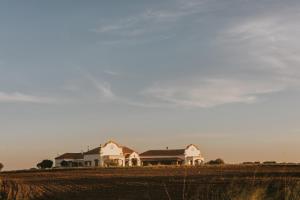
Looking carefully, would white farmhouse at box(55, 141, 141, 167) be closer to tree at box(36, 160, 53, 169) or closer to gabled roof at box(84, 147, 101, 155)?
gabled roof at box(84, 147, 101, 155)

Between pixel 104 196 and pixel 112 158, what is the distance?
91069mm

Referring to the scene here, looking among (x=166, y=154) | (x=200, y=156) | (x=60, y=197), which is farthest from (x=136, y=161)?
(x=60, y=197)

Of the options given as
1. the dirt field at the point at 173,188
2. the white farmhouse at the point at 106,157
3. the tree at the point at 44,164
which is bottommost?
the dirt field at the point at 173,188

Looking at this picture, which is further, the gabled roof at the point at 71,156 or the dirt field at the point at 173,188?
the gabled roof at the point at 71,156

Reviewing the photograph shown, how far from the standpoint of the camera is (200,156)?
128 meters

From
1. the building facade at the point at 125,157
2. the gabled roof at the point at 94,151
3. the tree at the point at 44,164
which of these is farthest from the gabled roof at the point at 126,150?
the tree at the point at 44,164

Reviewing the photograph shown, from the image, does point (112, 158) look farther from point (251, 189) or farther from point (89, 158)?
point (251, 189)

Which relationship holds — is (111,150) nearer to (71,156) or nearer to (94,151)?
(94,151)

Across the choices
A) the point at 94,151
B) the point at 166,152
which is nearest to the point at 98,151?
the point at 94,151

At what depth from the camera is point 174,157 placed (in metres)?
121

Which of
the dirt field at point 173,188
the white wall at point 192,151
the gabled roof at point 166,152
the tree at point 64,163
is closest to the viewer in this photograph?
the dirt field at point 173,188

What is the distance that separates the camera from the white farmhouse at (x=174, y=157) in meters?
121

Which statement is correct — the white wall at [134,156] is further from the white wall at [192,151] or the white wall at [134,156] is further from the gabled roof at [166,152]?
the white wall at [192,151]

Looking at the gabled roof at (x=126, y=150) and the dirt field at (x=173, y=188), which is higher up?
the gabled roof at (x=126, y=150)
